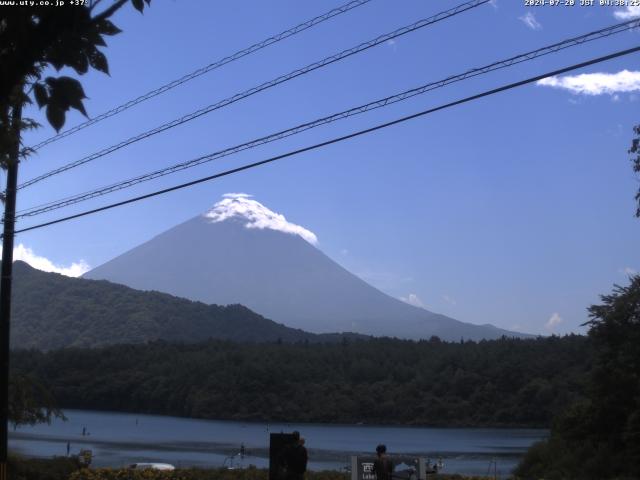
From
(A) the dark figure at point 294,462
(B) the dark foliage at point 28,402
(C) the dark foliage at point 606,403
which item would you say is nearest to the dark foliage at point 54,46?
(A) the dark figure at point 294,462

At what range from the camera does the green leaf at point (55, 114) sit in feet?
12.7

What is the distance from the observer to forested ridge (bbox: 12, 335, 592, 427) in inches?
4350

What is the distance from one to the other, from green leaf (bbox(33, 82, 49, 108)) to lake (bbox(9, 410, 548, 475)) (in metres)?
57.5

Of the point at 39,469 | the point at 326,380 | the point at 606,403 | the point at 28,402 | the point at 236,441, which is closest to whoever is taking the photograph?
the point at 39,469

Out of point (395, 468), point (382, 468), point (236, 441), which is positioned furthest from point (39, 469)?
point (236, 441)

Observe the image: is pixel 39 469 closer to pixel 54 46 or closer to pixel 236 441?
pixel 54 46

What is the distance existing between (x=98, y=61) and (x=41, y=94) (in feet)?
1.12

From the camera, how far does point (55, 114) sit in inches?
153

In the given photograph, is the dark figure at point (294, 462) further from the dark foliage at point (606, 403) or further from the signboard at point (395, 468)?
the dark foliage at point (606, 403)

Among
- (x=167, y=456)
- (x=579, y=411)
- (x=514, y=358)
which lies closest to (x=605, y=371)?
(x=579, y=411)

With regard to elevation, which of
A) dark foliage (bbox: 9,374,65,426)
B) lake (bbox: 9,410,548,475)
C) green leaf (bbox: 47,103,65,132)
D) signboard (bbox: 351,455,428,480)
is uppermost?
green leaf (bbox: 47,103,65,132)

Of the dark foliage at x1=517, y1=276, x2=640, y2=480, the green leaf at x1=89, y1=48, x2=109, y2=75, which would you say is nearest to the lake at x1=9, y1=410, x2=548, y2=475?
the dark foliage at x1=517, y1=276, x2=640, y2=480

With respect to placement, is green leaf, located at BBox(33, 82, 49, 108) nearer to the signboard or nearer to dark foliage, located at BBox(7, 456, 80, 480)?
the signboard

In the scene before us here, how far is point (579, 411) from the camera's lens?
3020cm
